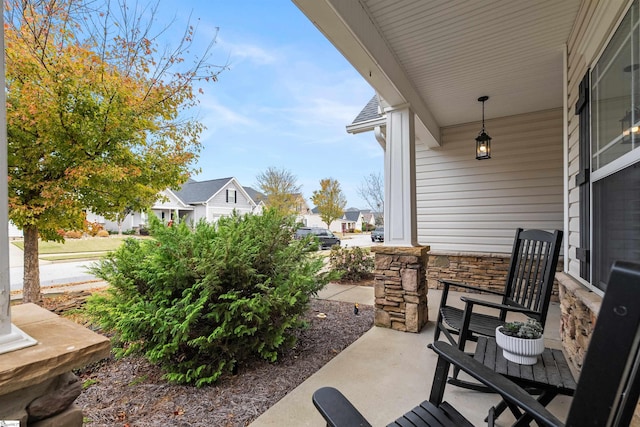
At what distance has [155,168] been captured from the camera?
425 cm

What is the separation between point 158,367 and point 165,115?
124 inches

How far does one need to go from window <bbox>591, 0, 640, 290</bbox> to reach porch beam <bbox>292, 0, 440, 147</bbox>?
1487 millimetres

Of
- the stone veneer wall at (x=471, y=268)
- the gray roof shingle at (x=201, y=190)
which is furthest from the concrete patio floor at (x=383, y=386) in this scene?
the gray roof shingle at (x=201, y=190)

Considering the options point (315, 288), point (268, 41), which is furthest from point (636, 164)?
point (268, 41)

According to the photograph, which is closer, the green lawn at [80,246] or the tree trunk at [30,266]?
the tree trunk at [30,266]

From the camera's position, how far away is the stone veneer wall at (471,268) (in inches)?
180

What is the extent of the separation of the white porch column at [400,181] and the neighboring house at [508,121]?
12mm

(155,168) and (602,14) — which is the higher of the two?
(602,14)

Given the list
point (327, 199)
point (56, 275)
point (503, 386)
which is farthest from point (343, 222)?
point (503, 386)

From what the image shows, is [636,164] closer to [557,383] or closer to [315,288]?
[557,383]

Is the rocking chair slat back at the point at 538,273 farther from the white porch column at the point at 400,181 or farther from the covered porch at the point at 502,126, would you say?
→ the white porch column at the point at 400,181

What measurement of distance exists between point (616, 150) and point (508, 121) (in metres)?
3.21

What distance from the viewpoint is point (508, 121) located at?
4586 mm

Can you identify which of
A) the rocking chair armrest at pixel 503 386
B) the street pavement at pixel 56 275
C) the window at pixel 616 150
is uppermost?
the window at pixel 616 150
